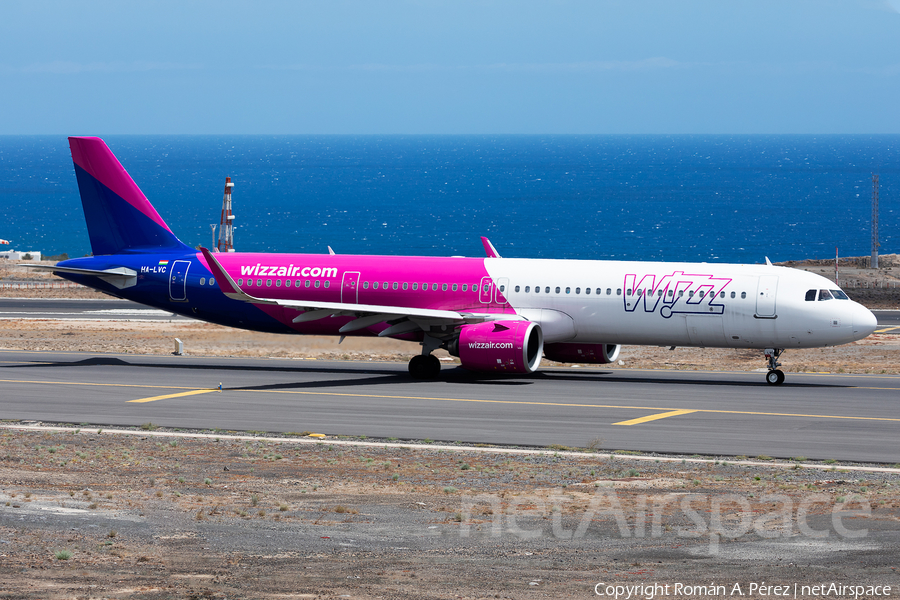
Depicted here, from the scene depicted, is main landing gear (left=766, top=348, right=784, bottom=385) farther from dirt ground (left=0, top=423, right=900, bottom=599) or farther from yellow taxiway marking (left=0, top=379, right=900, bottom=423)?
dirt ground (left=0, top=423, right=900, bottom=599)

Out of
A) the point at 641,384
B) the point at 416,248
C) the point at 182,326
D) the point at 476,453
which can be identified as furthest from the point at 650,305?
the point at 416,248

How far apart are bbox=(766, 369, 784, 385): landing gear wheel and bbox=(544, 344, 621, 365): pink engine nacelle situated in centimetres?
524

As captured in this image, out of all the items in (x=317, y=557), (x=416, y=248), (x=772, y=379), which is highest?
(x=416, y=248)

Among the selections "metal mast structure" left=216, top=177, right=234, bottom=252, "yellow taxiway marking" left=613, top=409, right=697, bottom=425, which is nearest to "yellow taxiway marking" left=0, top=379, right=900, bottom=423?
"yellow taxiway marking" left=613, top=409, right=697, bottom=425

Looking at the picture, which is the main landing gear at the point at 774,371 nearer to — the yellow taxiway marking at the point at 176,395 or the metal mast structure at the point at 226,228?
the yellow taxiway marking at the point at 176,395

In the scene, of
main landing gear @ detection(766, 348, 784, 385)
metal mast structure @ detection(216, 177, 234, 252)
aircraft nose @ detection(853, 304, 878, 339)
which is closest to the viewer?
aircraft nose @ detection(853, 304, 878, 339)

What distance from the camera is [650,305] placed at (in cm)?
3456

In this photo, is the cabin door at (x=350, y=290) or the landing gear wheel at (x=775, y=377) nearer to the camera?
the landing gear wheel at (x=775, y=377)

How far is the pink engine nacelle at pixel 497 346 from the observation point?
34.1 meters

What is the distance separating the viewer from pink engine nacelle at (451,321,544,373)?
34062 millimetres

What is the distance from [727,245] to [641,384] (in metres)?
128

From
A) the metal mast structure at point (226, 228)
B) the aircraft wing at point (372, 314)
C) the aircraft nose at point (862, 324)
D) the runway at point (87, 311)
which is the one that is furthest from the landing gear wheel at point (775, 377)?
the metal mast structure at point (226, 228)

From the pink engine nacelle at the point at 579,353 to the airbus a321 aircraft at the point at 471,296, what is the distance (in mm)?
47

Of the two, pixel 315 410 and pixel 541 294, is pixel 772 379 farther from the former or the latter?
pixel 315 410
